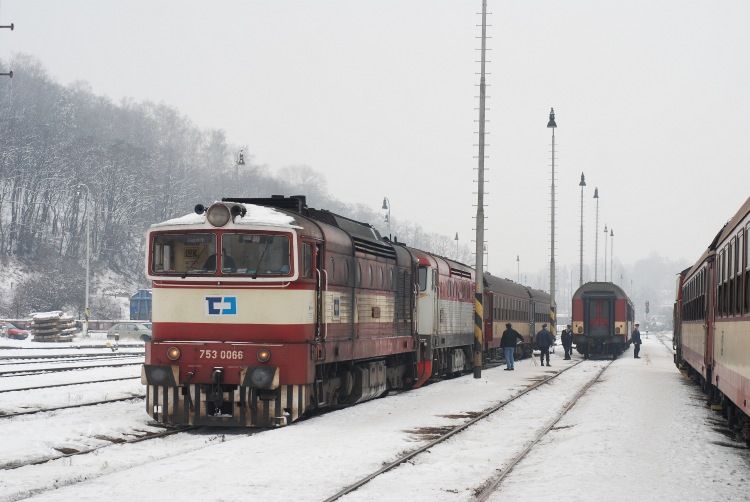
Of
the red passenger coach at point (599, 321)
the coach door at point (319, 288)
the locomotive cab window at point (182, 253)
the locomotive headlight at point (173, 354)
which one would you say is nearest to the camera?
the locomotive headlight at point (173, 354)

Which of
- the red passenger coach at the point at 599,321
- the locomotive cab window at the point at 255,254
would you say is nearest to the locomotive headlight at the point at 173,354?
the locomotive cab window at the point at 255,254

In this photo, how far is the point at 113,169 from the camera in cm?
9538

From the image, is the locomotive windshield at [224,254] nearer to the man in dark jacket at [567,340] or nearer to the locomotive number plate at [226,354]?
the locomotive number plate at [226,354]

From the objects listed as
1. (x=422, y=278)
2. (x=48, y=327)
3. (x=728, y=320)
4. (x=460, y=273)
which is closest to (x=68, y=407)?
(x=422, y=278)

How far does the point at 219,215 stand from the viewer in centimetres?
1617

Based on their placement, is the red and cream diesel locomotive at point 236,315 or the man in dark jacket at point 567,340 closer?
the red and cream diesel locomotive at point 236,315

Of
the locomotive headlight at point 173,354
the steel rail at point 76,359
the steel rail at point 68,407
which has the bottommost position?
the steel rail at point 76,359

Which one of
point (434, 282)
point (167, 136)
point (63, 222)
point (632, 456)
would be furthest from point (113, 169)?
point (632, 456)

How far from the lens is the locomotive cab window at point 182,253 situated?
16250 millimetres

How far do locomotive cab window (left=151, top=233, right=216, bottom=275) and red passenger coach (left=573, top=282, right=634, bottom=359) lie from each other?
35430mm

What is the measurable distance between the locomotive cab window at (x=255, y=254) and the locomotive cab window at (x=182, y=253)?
0.24 meters

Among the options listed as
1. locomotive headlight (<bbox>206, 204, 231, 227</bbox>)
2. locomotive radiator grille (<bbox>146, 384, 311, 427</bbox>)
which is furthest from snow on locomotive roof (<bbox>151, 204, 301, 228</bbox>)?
locomotive radiator grille (<bbox>146, 384, 311, 427</bbox>)

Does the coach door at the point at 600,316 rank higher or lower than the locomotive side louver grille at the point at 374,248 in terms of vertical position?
lower

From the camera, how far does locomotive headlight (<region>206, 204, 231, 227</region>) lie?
52.9 ft
